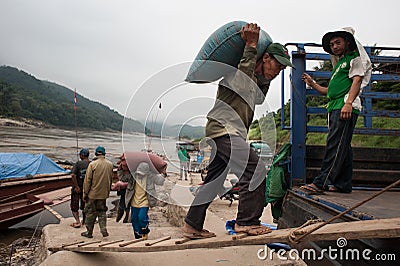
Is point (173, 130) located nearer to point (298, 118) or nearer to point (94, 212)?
point (298, 118)

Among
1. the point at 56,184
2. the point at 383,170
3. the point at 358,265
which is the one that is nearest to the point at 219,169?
the point at 358,265

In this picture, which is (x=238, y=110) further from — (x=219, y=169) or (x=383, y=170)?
(x=383, y=170)

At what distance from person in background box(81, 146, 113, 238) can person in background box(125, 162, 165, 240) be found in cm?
50

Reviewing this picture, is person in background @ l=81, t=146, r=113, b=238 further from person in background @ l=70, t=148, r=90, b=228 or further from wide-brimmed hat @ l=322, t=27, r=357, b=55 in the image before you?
wide-brimmed hat @ l=322, t=27, r=357, b=55

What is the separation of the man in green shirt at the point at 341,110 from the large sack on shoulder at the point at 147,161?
2924mm

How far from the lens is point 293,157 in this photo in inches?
130

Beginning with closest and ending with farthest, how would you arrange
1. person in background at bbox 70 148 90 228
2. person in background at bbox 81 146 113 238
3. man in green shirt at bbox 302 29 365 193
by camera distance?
man in green shirt at bbox 302 29 365 193 → person in background at bbox 81 146 113 238 → person in background at bbox 70 148 90 228

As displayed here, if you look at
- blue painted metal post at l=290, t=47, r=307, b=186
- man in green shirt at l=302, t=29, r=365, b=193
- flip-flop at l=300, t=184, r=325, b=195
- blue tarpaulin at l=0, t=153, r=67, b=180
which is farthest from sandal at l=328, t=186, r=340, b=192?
blue tarpaulin at l=0, t=153, r=67, b=180

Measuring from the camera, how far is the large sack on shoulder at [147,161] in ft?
17.3

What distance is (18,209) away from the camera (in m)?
8.17

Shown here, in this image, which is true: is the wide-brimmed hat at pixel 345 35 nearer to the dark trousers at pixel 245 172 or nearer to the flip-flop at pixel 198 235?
the dark trousers at pixel 245 172

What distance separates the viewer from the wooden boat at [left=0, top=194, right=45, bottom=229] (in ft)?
26.0

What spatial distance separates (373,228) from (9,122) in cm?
6338

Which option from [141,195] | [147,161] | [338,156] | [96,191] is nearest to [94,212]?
[96,191]
